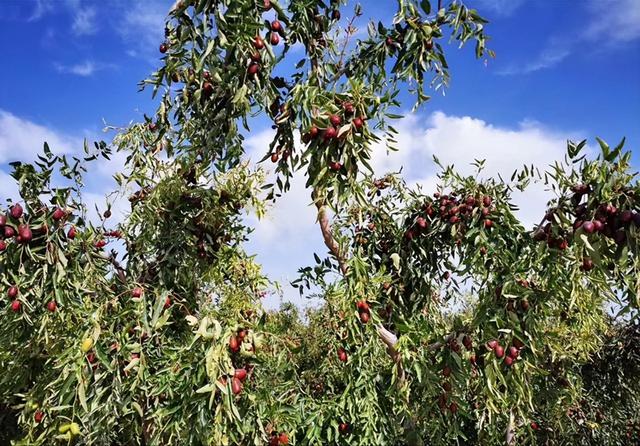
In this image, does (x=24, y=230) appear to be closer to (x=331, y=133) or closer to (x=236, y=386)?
(x=236, y=386)

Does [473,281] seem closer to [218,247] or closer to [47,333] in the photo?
[218,247]

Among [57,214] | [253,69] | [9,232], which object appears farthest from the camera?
[253,69]

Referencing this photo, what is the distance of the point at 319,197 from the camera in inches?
101

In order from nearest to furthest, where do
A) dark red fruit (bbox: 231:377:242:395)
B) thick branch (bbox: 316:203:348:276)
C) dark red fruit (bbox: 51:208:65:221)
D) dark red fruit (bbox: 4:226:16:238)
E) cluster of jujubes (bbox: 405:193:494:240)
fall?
dark red fruit (bbox: 231:377:242:395), dark red fruit (bbox: 4:226:16:238), dark red fruit (bbox: 51:208:65:221), cluster of jujubes (bbox: 405:193:494:240), thick branch (bbox: 316:203:348:276)

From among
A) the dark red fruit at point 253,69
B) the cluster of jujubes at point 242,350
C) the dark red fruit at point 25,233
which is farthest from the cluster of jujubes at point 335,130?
the dark red fruit at point 25,233

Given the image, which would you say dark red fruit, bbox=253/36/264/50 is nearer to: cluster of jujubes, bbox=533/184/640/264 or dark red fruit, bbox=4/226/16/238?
dark red fruit, bbox=4/226/16/238

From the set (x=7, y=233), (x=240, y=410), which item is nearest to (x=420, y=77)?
(x=240, y=410)

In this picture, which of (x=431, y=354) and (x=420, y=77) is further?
(x=420, y=77)

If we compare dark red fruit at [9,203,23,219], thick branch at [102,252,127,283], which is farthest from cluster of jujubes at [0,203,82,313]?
thick branch at [102,252,127,283]

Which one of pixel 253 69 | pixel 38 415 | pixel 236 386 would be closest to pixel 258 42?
pixel 253 69

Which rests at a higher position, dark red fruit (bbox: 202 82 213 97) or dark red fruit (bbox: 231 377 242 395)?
dark red fruit (bbox: 202 82 213 97)

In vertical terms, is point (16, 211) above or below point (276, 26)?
below

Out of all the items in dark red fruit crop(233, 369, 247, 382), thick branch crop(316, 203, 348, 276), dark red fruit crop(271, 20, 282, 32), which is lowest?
dark red fruit crop(233, 369, 247, 382)

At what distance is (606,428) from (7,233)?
5422 millimetres
